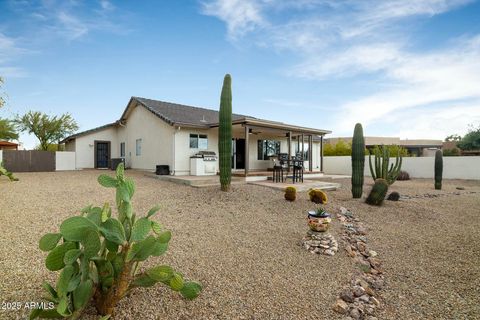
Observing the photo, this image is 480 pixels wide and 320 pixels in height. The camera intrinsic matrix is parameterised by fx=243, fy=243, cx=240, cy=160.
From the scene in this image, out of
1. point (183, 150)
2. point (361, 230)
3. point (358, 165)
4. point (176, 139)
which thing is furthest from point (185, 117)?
point (361, 230)

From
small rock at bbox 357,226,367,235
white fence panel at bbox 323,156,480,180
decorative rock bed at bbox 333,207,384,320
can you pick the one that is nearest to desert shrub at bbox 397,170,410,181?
white fence panel at bbox 323,156,480,180

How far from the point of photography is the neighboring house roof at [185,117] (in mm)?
12500

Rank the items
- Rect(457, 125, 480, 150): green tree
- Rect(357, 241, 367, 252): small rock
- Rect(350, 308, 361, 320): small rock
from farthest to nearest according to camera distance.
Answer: Rect(457, 125, 480, 150): green tree, Rect(357, 241, 367, 252): small rock, Rect(350, 308, 361, 320): small rock

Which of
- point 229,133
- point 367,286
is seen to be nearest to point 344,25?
point 229,133

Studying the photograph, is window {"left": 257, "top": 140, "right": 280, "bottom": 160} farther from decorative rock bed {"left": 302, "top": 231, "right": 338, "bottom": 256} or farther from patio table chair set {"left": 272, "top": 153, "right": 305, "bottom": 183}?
decorative rock bed {"left": 302, "top": 231, "right": 338, "bottom": 256}

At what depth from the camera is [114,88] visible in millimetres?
14812

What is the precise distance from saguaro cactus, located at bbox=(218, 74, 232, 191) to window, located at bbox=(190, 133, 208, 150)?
499 cm

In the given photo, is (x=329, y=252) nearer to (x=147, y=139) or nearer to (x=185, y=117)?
(x=185, y=117)

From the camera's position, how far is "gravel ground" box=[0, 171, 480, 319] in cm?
278

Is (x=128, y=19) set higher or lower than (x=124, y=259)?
higher

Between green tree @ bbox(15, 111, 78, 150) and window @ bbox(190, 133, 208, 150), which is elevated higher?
green tree @ bbox(15, 111, 78, 150)

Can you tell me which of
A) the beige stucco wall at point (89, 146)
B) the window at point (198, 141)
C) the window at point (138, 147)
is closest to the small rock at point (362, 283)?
the window at point (198, 141)

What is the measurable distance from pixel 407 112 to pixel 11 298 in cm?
2210

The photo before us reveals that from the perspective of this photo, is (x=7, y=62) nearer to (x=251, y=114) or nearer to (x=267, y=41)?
(x=267, y=41)
